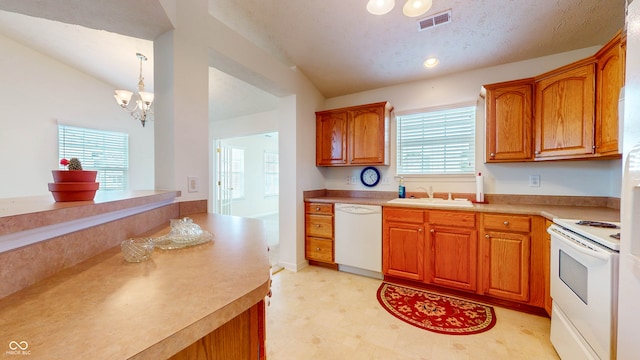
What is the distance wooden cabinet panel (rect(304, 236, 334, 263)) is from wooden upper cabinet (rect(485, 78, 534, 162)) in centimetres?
197

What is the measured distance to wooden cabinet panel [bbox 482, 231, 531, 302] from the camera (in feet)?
6.34

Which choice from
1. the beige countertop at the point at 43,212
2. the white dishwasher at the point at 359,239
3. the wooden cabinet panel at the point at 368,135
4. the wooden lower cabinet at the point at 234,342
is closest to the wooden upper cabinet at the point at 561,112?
the wooden cabinet panel at the point at 368,135

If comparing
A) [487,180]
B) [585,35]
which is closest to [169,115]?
[487,180]

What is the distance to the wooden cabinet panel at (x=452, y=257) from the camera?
7.00 feet

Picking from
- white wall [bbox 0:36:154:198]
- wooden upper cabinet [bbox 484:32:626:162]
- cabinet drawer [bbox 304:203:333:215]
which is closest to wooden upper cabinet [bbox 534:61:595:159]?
wooden upper cabinet [bbox 484:32:626:162]

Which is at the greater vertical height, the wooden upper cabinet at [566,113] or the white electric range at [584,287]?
the wooden upper cabinet at [566,113]

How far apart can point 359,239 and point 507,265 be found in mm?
1347

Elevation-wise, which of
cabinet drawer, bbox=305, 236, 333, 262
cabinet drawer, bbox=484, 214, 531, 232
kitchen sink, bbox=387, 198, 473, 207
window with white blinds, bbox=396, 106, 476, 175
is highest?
window with white blinds, bbox=396, 106, 476, 175

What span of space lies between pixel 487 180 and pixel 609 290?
1612mm

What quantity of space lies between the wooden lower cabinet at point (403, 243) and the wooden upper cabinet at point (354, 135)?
0.72 meters

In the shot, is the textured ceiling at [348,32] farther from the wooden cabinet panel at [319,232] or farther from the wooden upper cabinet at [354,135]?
the wooden cabinet panel at [319,232]

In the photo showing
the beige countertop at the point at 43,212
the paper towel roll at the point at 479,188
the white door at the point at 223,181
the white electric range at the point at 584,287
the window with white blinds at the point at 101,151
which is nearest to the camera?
the beige countertop at the point at 43,212

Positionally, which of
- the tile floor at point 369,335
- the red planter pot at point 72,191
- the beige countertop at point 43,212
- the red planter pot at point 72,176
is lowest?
the tile floor at point 369,335

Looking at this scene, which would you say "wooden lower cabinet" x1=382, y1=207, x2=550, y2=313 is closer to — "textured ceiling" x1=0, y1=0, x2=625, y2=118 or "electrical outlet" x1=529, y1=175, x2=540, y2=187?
"electrical outlet" x1=529, y1=175, x2=540, y2=187
